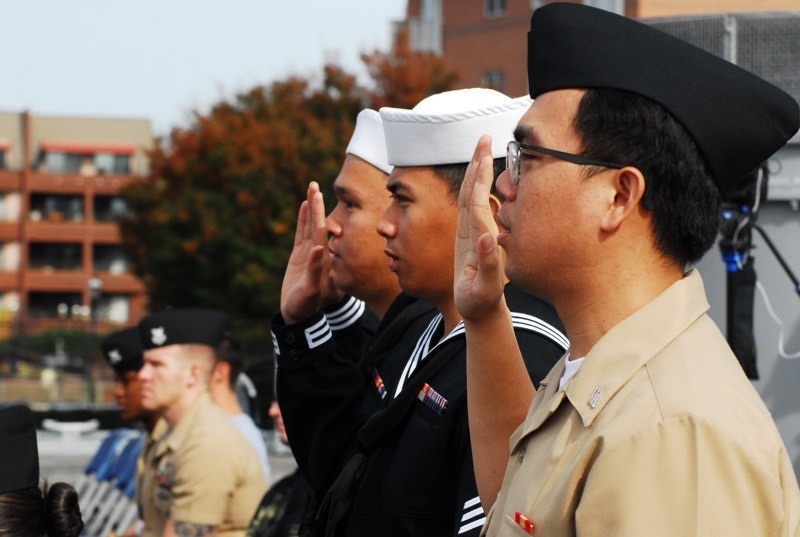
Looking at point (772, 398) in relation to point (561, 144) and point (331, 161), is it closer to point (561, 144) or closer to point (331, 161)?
point (561, 144)

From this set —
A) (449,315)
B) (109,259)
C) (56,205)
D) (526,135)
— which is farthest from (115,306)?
(526,135)

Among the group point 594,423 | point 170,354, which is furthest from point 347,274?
point 170,354

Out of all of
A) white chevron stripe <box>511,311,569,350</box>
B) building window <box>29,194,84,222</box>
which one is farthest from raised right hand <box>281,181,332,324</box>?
building window <box>29,194,84,222</box>

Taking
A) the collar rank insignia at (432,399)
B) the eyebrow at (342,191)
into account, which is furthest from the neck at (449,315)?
the eyebrow at (342,191)

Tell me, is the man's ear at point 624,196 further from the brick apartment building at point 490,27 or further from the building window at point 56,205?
the building window at point 56,205

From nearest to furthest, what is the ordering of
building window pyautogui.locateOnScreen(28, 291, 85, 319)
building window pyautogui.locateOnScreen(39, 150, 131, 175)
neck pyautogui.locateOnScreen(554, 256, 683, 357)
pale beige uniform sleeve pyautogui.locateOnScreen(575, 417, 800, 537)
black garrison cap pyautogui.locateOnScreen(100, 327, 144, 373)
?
1. pale beige uniform sleeve pyautogui.locateOnScreen(575, 417, 800, 537)
2. neck pyautogui.locateOnScreen(554, 256, 683, 357)
3. black garrison cap pyautogui.locateOnScreen(100, 327, 144, 373)
4. building window pyautogui.locateOnScreen(28, 291, 85, 319)
5. building window pyautogui.locateOnScreen(39, 150, 131, 175)

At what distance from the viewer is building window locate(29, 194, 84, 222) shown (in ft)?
270

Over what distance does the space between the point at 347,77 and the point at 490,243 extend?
36373 millimetres

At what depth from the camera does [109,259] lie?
8356cm

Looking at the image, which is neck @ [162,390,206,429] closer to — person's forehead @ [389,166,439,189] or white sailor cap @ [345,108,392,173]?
white sailor cap @ [345,108,392,173]

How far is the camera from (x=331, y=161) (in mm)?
35406

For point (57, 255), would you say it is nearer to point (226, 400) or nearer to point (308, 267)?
point (226, 400)

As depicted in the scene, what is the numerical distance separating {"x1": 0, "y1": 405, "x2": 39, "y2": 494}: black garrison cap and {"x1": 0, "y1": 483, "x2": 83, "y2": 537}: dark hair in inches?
1.0

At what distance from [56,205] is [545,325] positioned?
82.4 metres
